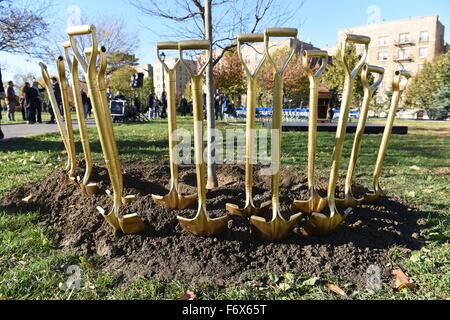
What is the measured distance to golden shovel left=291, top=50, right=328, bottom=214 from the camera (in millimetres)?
2352

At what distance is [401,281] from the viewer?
2.03 m

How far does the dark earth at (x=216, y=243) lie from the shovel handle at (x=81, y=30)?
1.45 metres

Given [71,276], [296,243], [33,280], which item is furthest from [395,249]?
[33,280]

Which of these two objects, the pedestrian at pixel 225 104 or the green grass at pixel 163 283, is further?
the pedestrian at pixel 225 104

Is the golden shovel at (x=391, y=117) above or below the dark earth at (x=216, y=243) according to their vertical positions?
above

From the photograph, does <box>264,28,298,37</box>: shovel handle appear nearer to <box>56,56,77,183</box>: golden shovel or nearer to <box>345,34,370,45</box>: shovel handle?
<box>345,34,370,45</box>: shovel handle

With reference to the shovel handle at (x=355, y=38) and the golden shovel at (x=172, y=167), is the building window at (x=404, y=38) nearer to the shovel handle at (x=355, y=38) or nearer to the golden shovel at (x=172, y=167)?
the shovel handle at (x=355, y=38)

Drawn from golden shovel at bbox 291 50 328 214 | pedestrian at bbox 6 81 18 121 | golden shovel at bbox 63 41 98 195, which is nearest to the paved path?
pedestrian at bbox 6 81 18 121

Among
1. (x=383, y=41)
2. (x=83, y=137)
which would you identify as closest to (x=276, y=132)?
(x=83, y=137)

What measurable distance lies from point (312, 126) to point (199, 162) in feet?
3.28

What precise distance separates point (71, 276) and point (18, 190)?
205 centimetres

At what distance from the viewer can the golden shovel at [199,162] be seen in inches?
82.3

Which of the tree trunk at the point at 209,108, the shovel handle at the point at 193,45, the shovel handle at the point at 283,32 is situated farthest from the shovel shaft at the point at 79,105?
the shovel handle at the point at 283,32
